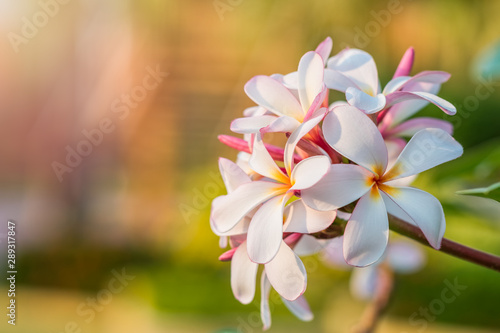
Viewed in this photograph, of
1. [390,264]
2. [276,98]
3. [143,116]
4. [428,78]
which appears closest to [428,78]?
[428,78]

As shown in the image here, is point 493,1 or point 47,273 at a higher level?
point 493,1

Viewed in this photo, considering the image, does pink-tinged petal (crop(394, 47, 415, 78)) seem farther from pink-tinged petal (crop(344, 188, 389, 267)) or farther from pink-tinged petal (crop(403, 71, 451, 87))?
pink-tinged petal (crop(344, 188, 389, 267))

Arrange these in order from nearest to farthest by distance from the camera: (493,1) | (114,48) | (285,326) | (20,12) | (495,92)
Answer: (285,326) → (495,92) → (20,12) → (493,1) → (114,48)

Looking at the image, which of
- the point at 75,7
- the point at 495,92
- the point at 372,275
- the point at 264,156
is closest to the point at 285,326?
the point at 372,275

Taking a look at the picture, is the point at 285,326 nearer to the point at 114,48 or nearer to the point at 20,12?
the point at 20,12

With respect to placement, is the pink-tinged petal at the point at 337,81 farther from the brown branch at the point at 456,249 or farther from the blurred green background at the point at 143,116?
the blurred green background at the point at 143,116

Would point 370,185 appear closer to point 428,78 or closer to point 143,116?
point 428,78

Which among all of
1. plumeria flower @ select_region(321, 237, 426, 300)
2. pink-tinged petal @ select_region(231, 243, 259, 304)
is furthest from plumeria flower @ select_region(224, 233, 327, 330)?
plumeria flower @ select_region(321, 237, 426, 300)

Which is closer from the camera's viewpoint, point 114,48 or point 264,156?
point 264,156
